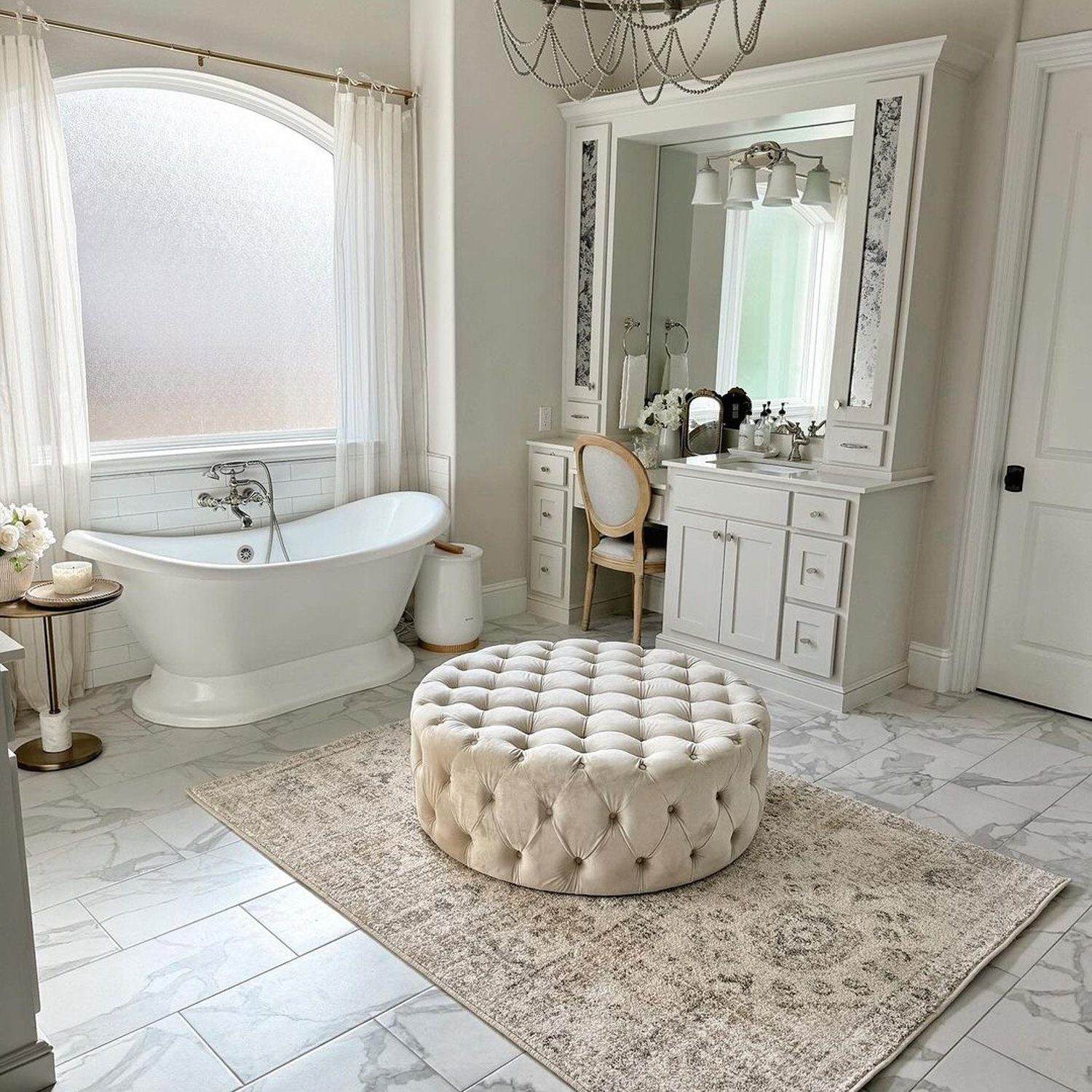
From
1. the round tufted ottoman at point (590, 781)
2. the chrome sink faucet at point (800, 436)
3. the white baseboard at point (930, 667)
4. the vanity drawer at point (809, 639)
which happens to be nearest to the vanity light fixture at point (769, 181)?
the chrome sink faucet at point (800, 436)

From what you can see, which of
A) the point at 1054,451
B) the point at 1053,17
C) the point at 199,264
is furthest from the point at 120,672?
the point at 1053,17

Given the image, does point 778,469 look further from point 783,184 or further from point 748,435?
point 783,184

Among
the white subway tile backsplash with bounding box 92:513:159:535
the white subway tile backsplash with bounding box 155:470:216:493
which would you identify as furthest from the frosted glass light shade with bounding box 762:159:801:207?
the white subway tile backsplash with bounding box 92:513:159:535

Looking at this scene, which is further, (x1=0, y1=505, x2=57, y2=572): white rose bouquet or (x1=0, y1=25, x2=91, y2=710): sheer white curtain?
(x1=0, y1=25, x2=91, y2=710): sheer white curtain

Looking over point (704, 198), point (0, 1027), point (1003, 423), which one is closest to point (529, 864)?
point (0, 1027)

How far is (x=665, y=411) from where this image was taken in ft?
16.1

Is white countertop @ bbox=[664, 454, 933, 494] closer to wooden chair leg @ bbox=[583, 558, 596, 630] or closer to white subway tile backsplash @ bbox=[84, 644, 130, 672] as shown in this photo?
wooden chair leg @ bbox=[583, 558, 596, 630]

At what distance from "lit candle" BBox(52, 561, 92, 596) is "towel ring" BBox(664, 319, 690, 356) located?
9.70 feet

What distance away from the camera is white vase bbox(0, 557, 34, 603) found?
3373 millimetres

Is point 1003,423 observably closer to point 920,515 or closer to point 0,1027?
point 920,515

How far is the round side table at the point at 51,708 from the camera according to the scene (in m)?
3.28

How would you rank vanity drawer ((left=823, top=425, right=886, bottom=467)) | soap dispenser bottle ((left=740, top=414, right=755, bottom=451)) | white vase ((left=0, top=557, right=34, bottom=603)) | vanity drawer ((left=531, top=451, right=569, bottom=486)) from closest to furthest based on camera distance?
1. white vase ((left=0, top=557, right=34, bottom=603))
2. vanity drawer ((left=823, top=425, right=886, bottom=467))
3. soap dispenser bottle ((left=740, top=414, right=755, bottom=451))
4. vanity drawer ((left=531, top=451, right=569, bottom=486))

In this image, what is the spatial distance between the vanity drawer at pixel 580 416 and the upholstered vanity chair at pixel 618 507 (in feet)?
1.21

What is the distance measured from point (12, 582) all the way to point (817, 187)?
3466 millimetres
